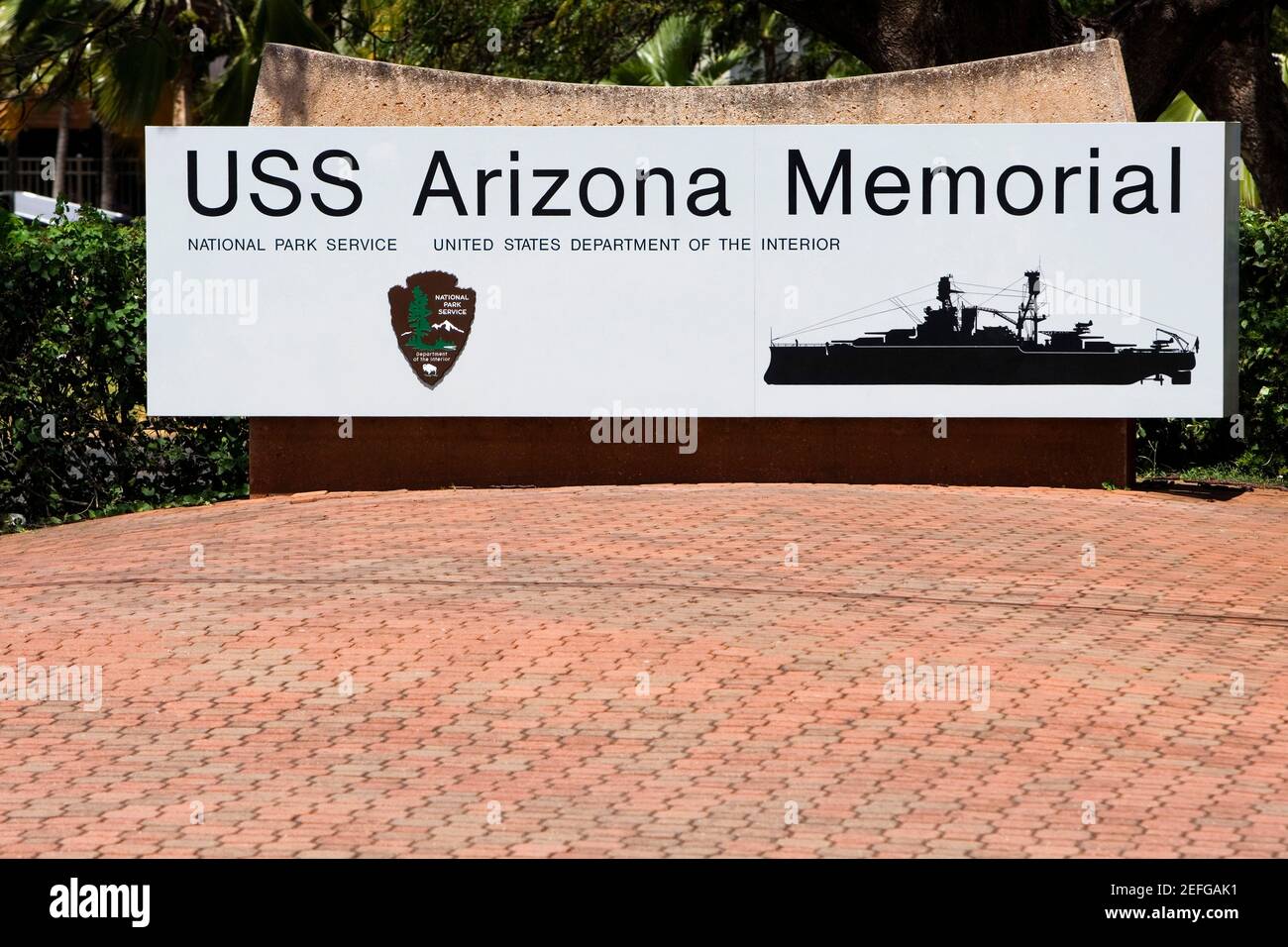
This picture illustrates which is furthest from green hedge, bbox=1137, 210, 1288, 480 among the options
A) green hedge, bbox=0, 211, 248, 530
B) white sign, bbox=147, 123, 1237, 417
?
green hedge, bbox=0, 211, 248, 530

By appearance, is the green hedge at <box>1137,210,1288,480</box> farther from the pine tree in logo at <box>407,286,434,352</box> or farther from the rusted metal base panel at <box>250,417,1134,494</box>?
the pine tree in logo at <box>407,286,434,352</box>

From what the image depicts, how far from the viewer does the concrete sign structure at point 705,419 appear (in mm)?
13133

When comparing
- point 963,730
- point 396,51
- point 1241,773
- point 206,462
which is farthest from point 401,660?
point 396,51

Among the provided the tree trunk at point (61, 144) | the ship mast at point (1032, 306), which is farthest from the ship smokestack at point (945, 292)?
the tree trunk at point (61, 144)

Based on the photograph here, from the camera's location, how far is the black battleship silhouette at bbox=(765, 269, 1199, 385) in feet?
42.4

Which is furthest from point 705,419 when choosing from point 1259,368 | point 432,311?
point 1259,368

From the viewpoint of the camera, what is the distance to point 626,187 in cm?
1288

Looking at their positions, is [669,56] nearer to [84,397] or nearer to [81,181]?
[84,397]

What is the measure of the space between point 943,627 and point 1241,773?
7.77ft

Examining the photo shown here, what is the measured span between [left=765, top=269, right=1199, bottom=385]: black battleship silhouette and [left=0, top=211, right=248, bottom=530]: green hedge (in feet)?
15.6

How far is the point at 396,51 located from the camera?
24.0 m

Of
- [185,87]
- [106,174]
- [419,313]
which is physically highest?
[106,174]

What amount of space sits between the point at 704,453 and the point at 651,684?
19.2ft

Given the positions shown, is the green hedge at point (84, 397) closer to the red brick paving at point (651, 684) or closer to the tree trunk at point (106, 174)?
the red brick paving at point (651, 684)
